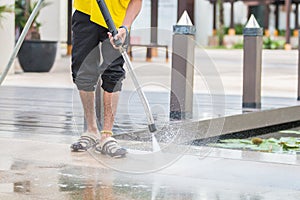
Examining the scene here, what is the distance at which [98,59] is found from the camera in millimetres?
5859

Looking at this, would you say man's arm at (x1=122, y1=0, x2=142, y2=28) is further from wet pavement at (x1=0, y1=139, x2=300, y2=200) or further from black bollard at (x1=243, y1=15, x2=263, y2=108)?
black bollard at (x1=243, y1=15, x2=263, y2=108)

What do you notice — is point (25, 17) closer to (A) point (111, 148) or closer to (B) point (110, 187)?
(A) point (111, 148)

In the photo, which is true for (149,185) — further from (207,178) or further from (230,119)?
(230,119)

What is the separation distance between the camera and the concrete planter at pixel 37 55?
645 inches

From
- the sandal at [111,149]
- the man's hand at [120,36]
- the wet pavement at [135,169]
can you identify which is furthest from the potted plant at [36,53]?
the man's hand at [120,36]

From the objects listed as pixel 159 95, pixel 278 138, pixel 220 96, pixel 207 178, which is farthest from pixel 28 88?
pixel 207 178

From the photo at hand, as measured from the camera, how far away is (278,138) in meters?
8.00

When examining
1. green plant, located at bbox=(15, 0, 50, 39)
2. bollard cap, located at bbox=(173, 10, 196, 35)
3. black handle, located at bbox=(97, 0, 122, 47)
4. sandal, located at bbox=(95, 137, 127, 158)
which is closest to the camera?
black handle, located at bbox=(97, 0, 122, 47)

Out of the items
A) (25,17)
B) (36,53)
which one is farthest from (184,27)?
(25,17)

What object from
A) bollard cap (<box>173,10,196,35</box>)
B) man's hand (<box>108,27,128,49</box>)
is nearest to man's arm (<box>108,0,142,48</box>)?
man's hand (<box>108,27,128,49</box>)

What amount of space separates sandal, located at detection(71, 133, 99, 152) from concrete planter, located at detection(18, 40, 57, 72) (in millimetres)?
10547

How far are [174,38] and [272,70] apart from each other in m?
11.2

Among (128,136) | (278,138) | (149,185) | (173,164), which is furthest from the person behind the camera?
(278,138)

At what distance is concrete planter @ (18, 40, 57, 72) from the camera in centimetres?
1638
